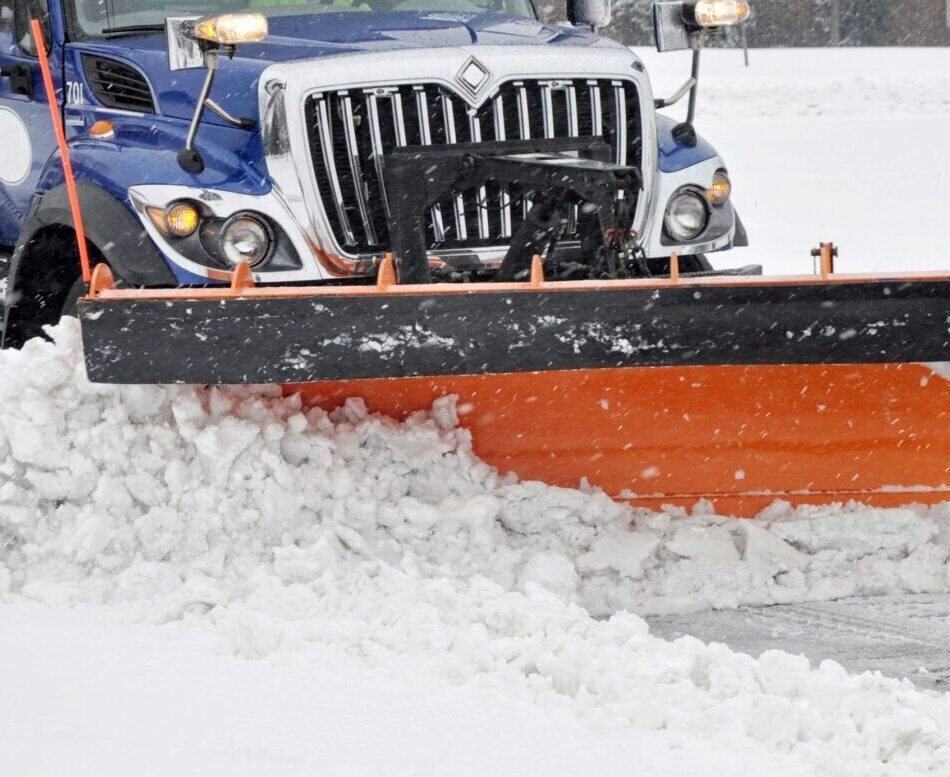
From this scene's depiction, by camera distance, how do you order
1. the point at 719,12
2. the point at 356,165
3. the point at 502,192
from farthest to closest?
1. the point at 719,12
2. the point at 502,192
3. the point at 356,165

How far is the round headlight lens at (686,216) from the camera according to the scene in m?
5.01

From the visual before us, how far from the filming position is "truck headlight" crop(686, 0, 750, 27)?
16.3 ft

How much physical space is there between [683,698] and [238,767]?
0.90 metres

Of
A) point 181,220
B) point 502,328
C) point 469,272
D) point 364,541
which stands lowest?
point 364,541

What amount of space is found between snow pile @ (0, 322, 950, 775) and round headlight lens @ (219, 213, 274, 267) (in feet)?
1.31

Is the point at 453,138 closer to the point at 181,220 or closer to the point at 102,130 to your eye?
the point at 181,220

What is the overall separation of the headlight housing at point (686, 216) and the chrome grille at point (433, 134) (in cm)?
38

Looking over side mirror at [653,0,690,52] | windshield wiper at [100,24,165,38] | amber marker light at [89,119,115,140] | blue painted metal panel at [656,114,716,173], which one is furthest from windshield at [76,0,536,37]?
blue painted metal panel at [656,114,716,173]

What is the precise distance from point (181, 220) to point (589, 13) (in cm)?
217

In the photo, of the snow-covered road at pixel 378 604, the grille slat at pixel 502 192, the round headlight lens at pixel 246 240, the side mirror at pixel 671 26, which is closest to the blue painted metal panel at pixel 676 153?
the side mirror at pixel 671 26

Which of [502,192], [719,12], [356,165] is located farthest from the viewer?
[719,12]

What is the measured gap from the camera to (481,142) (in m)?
4.50

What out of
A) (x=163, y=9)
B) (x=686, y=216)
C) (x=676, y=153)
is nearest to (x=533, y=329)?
(x=686, y=216)

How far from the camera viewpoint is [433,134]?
4578 millimetres
